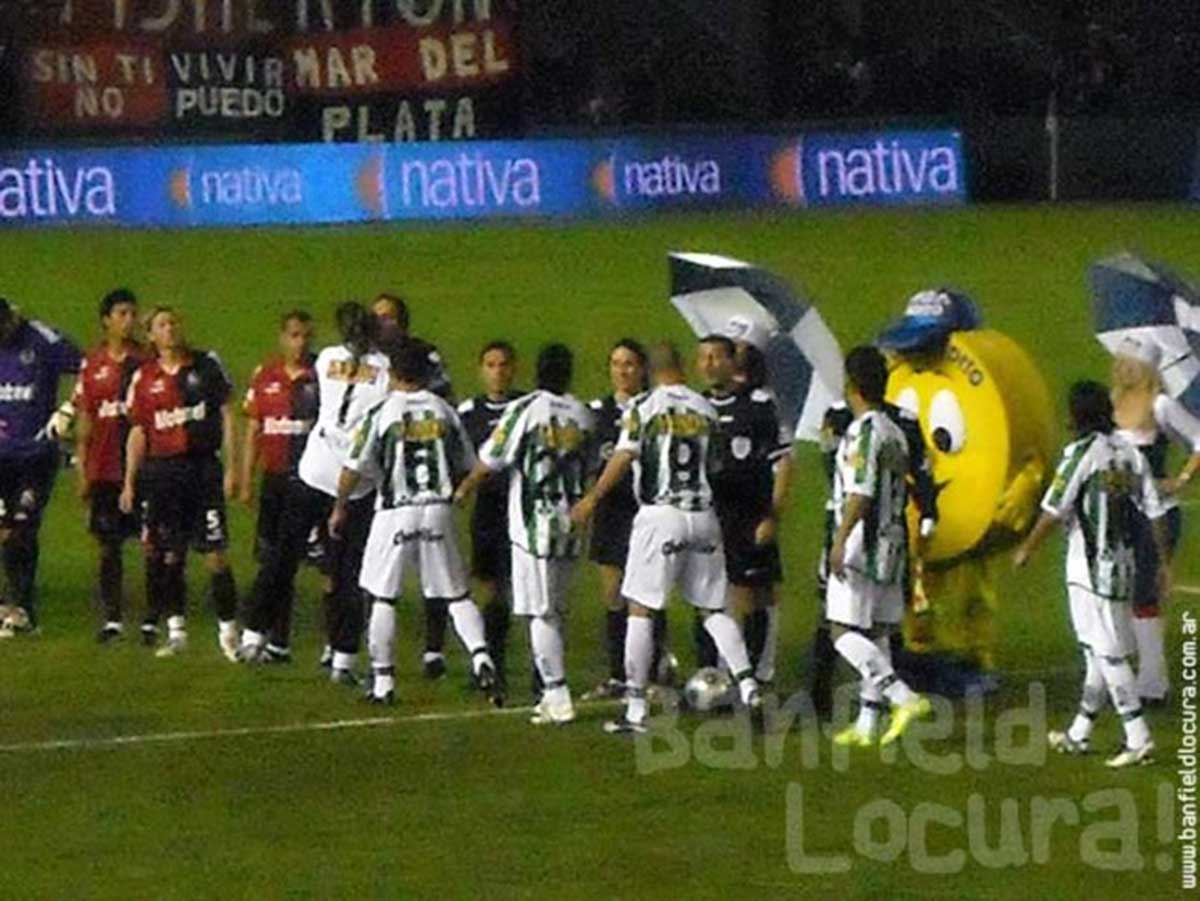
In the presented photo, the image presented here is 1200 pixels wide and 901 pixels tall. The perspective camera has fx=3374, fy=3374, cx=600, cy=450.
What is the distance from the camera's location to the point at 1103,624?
1522 centimetres

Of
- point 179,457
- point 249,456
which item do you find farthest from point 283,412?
point 179,457

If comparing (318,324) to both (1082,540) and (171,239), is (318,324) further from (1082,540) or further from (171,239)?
(1082,540)

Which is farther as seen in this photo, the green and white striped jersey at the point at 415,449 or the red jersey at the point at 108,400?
Result: the red jersey at the point at 108,400

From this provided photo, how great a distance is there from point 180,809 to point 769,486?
4009mm

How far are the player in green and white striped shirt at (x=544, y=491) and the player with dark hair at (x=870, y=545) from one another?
1374 millimetres

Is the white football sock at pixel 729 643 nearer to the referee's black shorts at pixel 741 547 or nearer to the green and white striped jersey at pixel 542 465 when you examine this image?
the green and white striped jersey at pixel 542 465

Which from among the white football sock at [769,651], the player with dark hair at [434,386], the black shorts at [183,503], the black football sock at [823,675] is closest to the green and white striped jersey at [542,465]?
the player with dark hair at [434,386]

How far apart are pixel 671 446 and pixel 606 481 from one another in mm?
425

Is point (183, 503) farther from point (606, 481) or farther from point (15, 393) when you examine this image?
point (606, 481)

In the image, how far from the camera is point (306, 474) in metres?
18.3

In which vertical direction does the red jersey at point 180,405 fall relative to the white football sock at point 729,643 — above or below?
above

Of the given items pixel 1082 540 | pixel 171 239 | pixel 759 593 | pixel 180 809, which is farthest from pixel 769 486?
pixel 171 239

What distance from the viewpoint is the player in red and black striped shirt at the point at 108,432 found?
19.5 metres

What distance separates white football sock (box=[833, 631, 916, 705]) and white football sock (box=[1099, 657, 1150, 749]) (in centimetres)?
102
